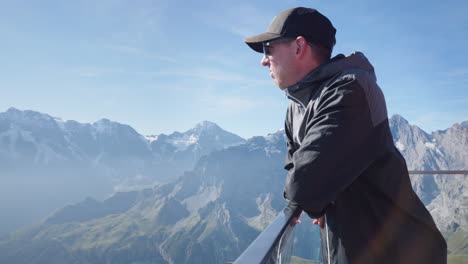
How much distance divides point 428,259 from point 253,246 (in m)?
1.01

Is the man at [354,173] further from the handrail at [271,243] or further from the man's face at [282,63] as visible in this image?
the handrail at [271,243]

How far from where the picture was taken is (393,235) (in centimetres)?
171

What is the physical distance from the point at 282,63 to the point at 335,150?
2.60 ft

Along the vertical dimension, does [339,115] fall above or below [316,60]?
below

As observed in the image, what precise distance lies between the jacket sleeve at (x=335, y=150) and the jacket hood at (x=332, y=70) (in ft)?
0.68

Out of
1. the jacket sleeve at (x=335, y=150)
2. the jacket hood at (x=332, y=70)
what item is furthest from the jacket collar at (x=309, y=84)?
the jacket sleeve at (x=335, y=150)

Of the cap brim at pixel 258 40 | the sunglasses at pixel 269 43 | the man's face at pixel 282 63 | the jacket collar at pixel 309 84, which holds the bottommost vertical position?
the jacket collar at pixel 309 84

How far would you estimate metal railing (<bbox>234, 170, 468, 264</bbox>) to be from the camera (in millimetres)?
1367

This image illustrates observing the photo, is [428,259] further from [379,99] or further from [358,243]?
[379,99]

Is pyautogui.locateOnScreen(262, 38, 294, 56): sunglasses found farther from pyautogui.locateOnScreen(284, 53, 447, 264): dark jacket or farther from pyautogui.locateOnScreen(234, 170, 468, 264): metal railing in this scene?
pyautogui.locateOnScreen(234, 170, 468, 264): metal railing

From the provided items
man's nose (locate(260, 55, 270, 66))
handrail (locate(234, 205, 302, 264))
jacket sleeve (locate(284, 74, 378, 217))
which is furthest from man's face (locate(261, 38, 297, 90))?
handrail (locate(234, 205, 302, 264))

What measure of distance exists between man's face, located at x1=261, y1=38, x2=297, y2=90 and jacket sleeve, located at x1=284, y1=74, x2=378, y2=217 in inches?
19.6

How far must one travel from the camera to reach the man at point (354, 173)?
157cm

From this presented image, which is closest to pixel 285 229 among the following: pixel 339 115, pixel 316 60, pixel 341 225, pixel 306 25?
pixel 341 225
